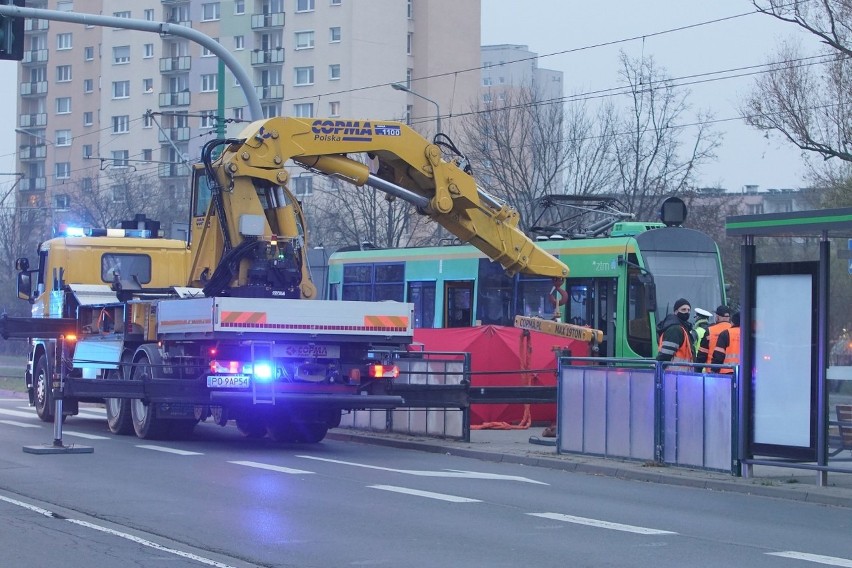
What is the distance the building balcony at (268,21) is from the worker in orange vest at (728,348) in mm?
65306

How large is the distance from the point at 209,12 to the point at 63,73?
15.8m

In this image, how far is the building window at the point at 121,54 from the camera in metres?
86.2

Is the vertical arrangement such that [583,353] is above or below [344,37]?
below

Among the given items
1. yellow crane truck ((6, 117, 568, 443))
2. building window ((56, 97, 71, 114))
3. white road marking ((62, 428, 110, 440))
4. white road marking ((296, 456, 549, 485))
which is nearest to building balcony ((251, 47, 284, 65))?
building window ((56, 97, 71, 114))

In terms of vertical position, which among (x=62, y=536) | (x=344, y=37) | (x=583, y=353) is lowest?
(x=62, y=536)

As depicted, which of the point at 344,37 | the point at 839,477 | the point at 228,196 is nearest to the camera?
the point at 839,477

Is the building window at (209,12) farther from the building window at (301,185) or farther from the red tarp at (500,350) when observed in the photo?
the red tarp at (500,350)

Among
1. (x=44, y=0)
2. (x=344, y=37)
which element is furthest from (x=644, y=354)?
(x=44, y=0)

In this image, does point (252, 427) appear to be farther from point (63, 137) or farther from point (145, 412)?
point (63, 137)

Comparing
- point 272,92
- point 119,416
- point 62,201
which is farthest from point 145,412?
point 272,92

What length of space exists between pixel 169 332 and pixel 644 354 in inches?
403

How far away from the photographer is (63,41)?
93500 millimetres

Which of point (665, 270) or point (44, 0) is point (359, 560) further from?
point (44, 0)

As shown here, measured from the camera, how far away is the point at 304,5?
256ft
